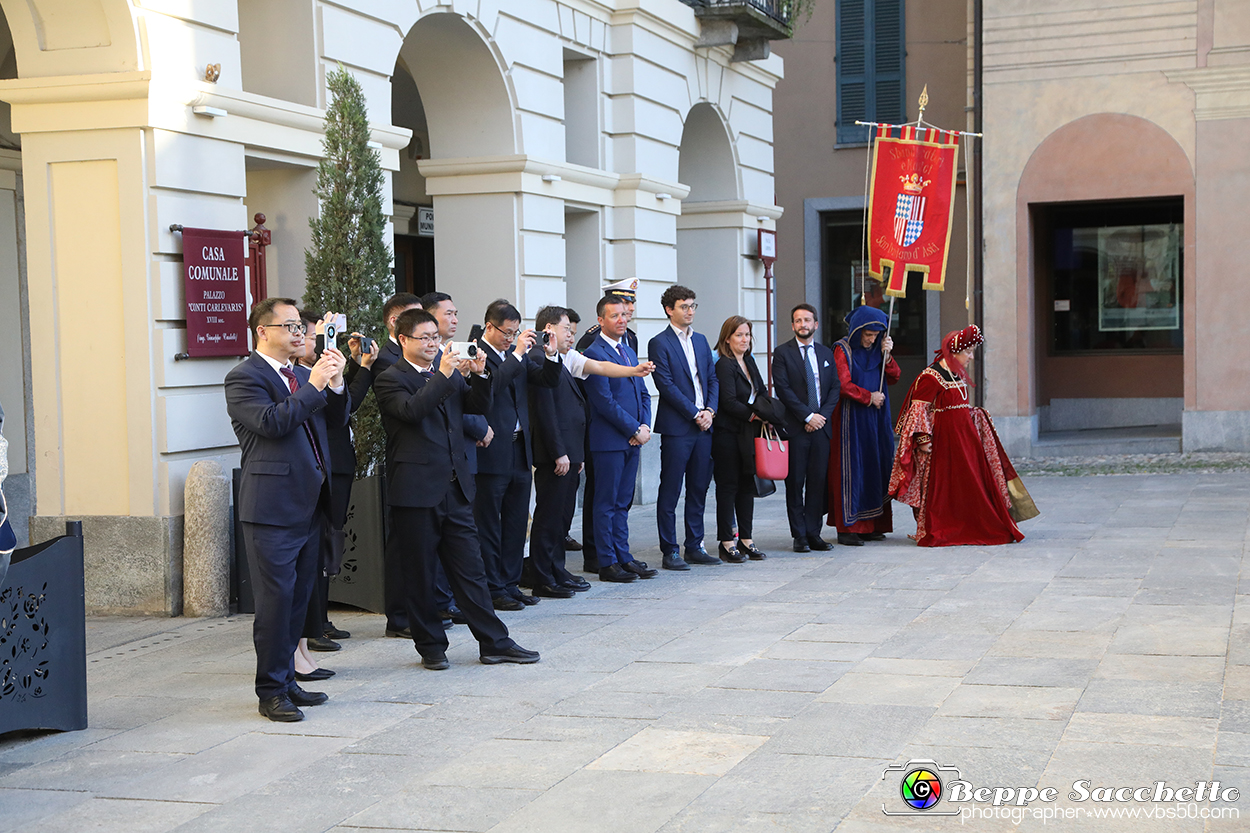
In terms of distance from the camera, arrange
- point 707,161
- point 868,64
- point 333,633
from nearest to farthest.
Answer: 1. point 333,633
2. point 707,161
3. point 868,64

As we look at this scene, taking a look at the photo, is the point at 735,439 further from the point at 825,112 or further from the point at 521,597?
the point at 825,112

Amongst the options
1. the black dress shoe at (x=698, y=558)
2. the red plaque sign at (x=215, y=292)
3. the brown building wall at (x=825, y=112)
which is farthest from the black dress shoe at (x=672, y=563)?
Answer: the brown building wall at (x=825, y=112)

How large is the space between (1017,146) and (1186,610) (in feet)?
35.7

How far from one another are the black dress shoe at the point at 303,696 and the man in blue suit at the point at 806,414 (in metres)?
4.96

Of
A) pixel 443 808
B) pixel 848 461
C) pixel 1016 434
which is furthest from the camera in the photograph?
pixel 1016 434

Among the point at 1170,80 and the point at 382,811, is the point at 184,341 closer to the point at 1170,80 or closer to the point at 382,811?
the point at 382,811

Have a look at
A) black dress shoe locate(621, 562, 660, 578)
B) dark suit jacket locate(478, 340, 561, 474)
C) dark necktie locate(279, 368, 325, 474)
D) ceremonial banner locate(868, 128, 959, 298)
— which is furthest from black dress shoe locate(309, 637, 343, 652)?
ceremonial banner locate(868, 128, 959, 298)

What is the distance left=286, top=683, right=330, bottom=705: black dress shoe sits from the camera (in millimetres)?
5895

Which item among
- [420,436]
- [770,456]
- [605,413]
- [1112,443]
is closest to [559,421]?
[605,413]

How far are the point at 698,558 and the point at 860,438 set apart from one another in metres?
1.70

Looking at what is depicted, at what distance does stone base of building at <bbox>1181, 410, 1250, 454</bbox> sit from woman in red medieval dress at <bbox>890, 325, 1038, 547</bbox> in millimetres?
7149

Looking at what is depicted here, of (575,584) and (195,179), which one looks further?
(575,584)

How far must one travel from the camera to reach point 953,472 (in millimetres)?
10328

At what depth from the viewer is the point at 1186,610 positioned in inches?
295
